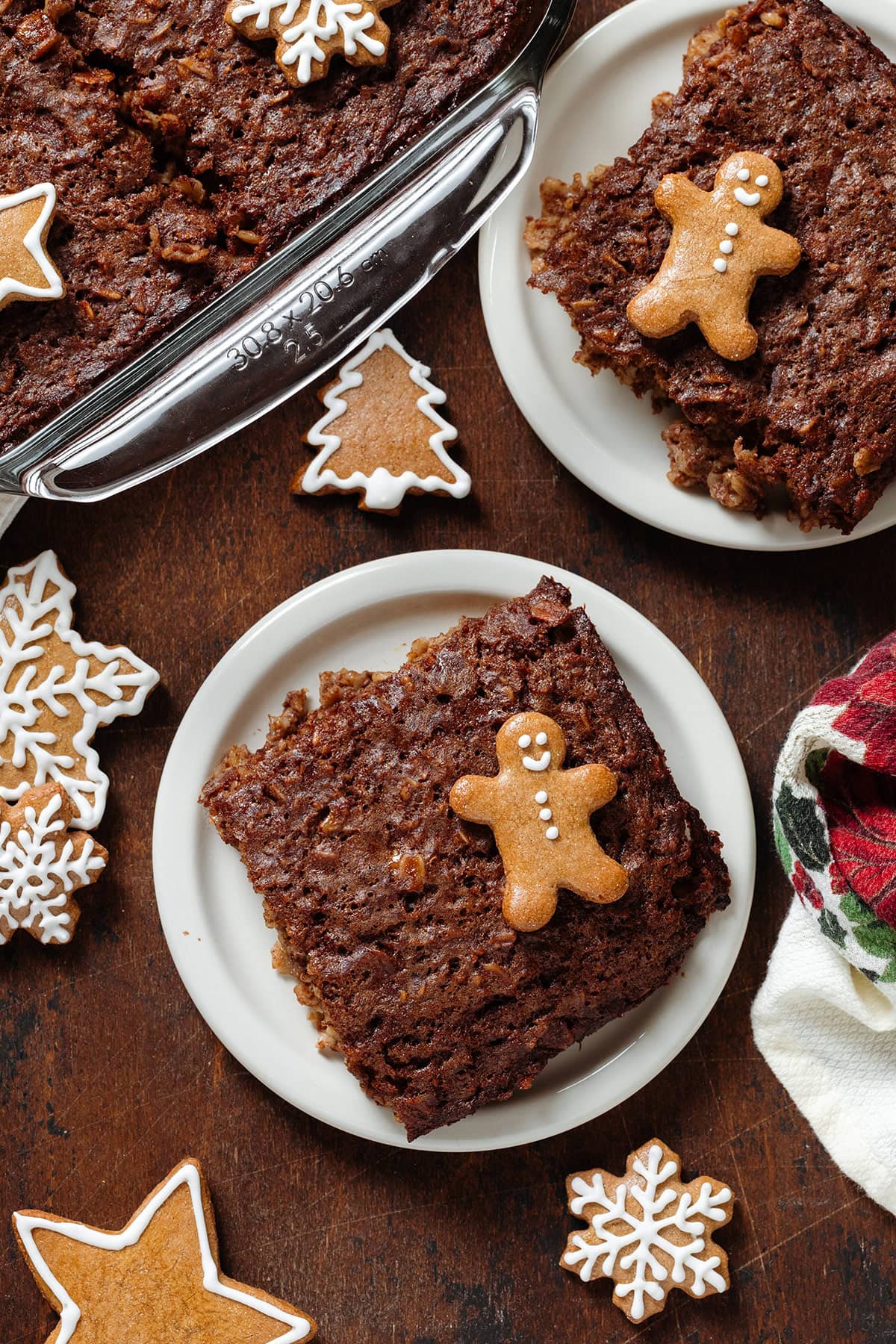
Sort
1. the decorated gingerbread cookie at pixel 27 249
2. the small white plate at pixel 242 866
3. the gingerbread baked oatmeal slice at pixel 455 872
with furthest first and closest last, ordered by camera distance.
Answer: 1. the small white plate at pixel 242 866
2. the gingerbread baked oatmeal slice at pixel 455 872
3. the decorated gingerbread cookie at pixel 27 249

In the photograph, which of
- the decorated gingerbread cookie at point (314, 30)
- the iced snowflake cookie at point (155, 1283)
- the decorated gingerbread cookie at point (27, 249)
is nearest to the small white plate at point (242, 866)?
the iced snowflake cookie at point (155, 1283)

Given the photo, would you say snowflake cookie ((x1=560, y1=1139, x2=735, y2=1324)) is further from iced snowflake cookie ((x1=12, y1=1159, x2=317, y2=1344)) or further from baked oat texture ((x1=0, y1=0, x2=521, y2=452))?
baked oat texture ((x1=0, y1=0, x2=521, y2=452))

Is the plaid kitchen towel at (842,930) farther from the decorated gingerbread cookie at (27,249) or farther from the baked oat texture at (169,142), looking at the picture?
the decorated gingerbread cookie at (27,249)

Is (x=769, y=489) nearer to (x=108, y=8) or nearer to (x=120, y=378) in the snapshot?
(x=120, y=378)

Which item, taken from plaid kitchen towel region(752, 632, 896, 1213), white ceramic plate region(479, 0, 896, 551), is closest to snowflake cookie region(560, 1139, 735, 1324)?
plaid kitchen towel region(752, 632, 896, 1213)

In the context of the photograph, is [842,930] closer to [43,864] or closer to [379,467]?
[379,467]

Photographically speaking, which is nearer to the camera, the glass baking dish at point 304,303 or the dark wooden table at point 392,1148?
the glass baking dish at point 304,303

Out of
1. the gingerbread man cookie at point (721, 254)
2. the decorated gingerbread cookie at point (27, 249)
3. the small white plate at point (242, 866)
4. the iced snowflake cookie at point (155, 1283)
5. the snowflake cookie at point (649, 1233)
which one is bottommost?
the snowflake cookie at point (649, 1233)

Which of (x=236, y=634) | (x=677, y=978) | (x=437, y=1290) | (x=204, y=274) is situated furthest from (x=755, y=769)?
(x=204, y=274)
